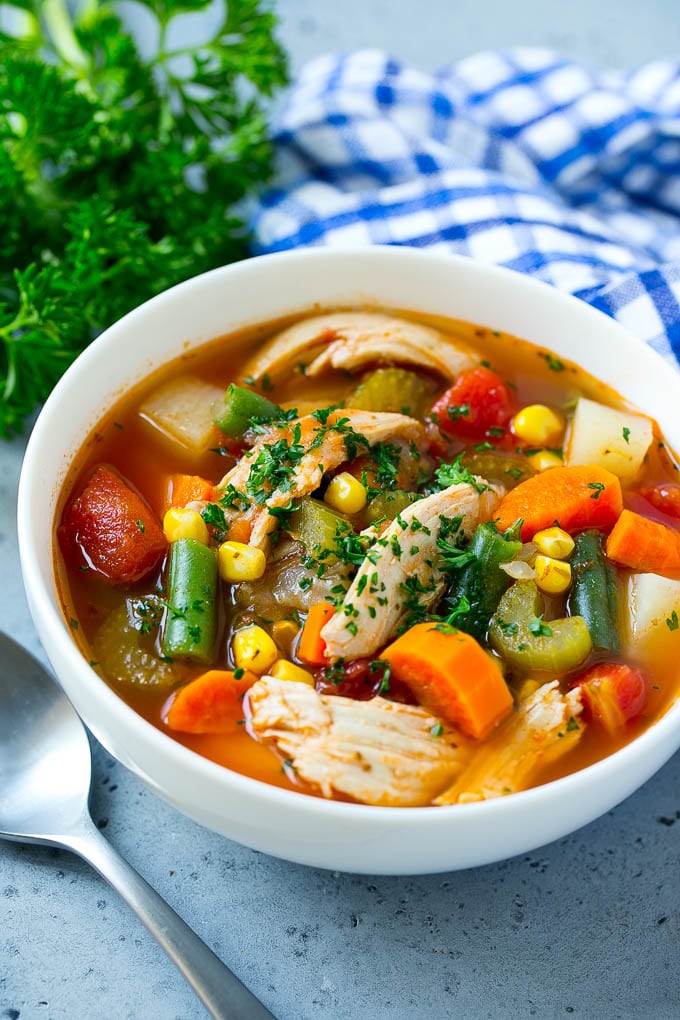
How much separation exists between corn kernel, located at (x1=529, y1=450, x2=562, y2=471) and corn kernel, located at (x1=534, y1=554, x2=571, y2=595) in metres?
0.49

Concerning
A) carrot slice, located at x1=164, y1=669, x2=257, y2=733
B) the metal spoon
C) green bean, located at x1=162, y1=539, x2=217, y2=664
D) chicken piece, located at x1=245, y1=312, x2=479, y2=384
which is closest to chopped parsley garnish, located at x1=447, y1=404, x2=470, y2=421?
chicken piece, located at x1=245, y1=312, x2=479, y2=384

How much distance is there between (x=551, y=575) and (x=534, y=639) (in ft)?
0.76

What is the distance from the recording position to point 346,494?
3086mm

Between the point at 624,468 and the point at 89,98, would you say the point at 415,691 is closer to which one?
the point at 624,468

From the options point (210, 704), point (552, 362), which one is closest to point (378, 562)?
point (210, 704)

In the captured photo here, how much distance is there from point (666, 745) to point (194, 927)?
1.38m

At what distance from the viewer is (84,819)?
291cm

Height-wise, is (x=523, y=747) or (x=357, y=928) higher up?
(x=523, y=747)

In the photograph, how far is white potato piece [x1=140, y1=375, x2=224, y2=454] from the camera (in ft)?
11.1

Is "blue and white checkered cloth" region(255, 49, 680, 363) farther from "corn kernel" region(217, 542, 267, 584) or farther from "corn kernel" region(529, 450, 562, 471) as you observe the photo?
"corn kernel" region(217, 542, 267, 584)

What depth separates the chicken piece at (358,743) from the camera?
253 cm

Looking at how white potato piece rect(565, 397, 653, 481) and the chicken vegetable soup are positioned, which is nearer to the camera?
the chicken vegetable soup

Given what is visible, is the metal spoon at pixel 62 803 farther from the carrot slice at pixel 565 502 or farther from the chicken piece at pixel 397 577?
the carrot slice at pixel 565 502

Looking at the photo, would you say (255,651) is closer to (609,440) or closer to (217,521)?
(217,521)
